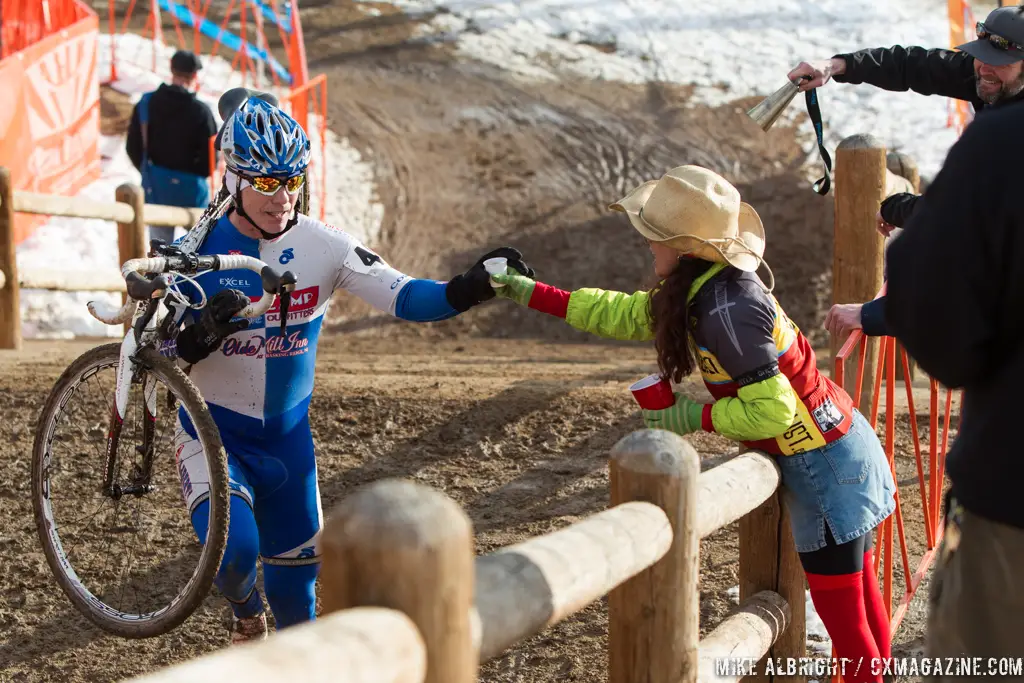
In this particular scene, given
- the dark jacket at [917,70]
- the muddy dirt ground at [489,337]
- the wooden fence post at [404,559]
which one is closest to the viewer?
the wooden fence post at [404,559]

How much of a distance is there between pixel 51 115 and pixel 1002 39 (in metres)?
9.20

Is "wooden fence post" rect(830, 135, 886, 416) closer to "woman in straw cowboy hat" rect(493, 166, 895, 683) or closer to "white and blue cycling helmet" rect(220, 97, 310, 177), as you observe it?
"woman in straw cowboy hat" rect(493, 166, 895, 683)

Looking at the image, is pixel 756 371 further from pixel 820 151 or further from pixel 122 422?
pixel 122 422

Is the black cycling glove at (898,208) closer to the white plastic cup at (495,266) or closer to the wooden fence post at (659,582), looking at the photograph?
the white plastic cup at (495,266)

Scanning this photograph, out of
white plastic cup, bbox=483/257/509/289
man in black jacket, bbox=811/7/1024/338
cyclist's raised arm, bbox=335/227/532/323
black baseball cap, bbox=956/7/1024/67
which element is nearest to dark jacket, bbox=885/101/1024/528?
man in black jacket, bbox=811/7/1024/338

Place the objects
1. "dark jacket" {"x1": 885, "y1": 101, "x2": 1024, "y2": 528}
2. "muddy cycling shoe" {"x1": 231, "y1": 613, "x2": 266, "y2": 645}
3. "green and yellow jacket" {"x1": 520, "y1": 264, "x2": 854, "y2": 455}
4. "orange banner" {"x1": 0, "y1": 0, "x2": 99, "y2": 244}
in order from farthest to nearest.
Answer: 1. "orange banner" {"x1": 0, "y1": 0, "x2": 99, "y2": 244}
2. "muddy cycling shoe" {"x1": 231, "y1": 613, "x2": 266, "y2": 645}
3. "green and yellow jacket" {"x1": 520, "y1": 264, "x2": 854, "y2": 455}
4. "dark jacket" {"x1": 885, "y1": 101, "x2": 1024, "y2": 528}

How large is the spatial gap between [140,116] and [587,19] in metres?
11.7

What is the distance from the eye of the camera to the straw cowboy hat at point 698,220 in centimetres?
340

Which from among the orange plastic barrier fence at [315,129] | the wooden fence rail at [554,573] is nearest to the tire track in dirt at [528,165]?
the orange plastic barrier fence at [315,129]

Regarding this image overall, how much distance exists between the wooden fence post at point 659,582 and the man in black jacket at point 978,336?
67 centimetres

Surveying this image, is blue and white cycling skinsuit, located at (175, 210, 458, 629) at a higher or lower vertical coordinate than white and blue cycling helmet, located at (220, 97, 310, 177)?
lower

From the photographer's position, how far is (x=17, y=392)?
695cm

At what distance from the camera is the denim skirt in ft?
11.4

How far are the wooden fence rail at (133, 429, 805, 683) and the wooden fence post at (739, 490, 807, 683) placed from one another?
10.3 inches
